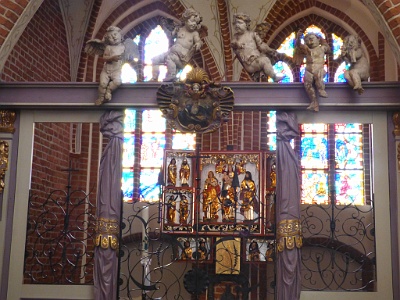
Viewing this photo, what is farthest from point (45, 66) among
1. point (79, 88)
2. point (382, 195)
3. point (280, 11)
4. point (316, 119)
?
point (382, 195)

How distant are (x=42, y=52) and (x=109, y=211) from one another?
15.4 ft

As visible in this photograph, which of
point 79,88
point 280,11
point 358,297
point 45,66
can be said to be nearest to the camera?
point 358,297

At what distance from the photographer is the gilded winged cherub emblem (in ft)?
24.9

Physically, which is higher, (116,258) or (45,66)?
(45,66)

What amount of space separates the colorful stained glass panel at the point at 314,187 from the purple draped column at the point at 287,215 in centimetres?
577

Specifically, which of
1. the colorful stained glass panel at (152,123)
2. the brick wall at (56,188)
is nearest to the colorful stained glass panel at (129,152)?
the colorful stained glass panel at (152,123)

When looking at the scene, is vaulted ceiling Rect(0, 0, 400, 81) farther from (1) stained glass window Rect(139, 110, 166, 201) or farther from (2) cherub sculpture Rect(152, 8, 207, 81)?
(2) cherub sculpture Rect(152, 8, 207, 81)

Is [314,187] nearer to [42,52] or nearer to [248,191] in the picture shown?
[248,191]

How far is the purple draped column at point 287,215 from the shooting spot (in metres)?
7.25

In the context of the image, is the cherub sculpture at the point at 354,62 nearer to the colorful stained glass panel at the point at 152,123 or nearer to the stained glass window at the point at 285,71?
the stained glass window at the point at 285,71

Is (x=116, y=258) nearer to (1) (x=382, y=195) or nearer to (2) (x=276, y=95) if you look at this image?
(2) (x=276, y=95)

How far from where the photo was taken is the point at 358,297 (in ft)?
23.7

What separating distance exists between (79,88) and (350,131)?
7299mm

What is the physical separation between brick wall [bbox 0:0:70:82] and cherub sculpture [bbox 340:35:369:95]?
16.4 feet
